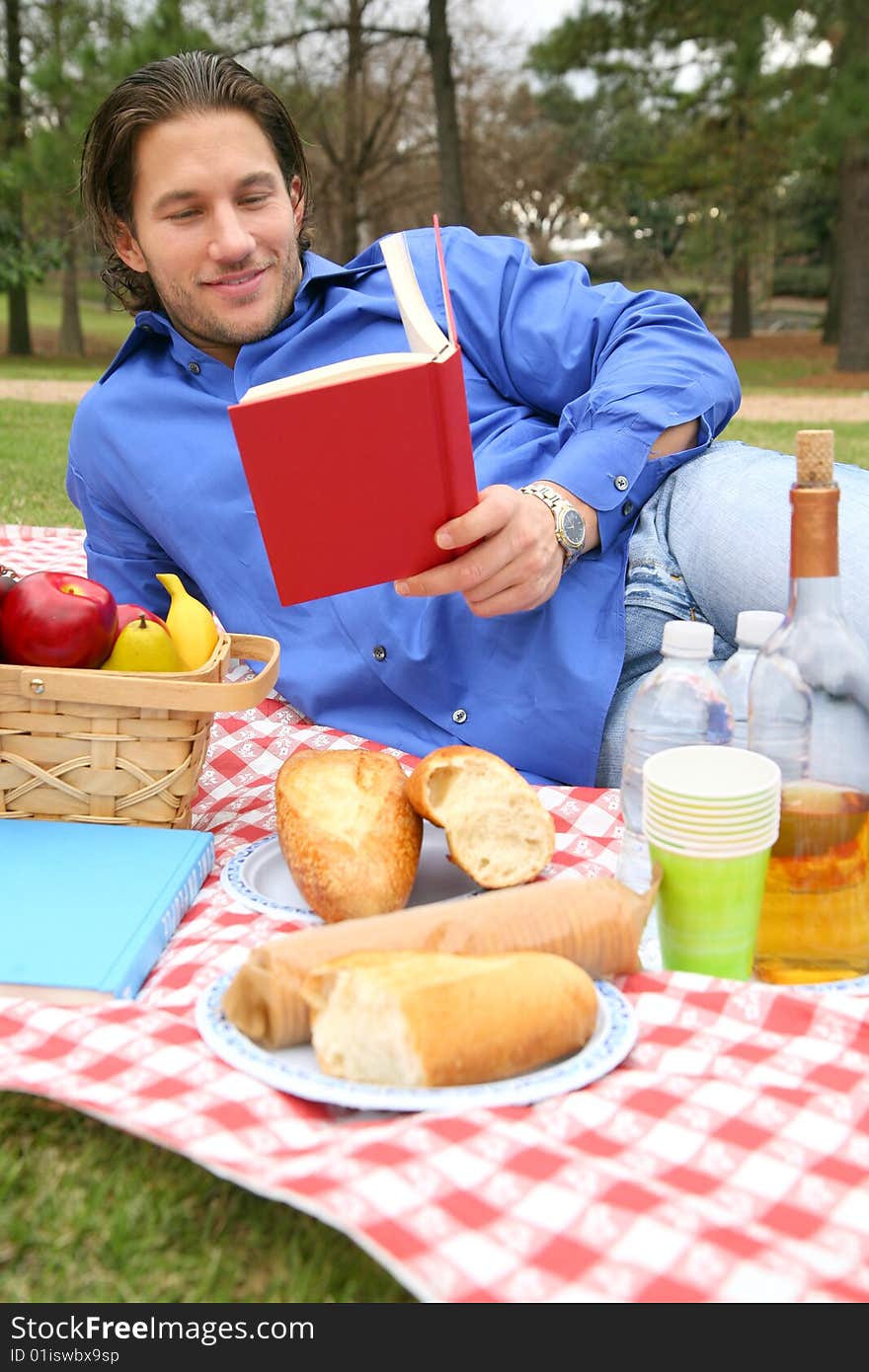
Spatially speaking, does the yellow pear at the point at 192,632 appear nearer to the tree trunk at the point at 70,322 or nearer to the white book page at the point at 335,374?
the white book page at the point at 335,374

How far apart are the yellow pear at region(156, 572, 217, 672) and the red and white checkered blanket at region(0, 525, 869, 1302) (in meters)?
0.50

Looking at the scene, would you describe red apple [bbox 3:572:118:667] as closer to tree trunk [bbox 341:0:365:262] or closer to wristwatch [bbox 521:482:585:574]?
wristwatch [bbox 521:482:585:574]

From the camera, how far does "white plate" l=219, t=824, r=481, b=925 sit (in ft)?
5.35

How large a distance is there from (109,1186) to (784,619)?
0.90 meters

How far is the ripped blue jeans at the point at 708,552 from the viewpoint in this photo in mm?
2043

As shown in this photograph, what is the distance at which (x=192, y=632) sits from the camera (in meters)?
1.88

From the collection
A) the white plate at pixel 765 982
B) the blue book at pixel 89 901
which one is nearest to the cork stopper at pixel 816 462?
the white plate at pixel 765 982

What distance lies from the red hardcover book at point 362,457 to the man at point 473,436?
268 mm

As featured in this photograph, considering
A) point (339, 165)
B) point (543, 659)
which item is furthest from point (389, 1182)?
point (339, 165)

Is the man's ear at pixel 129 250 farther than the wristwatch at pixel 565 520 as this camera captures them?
Yes

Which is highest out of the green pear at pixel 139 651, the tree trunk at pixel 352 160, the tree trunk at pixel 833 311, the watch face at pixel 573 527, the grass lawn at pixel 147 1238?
the tree trunk at pixel 352 160

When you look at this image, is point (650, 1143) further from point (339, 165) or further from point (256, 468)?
point (339, 165)

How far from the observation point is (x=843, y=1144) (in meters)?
1.17

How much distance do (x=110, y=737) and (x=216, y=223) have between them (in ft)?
3.34
